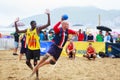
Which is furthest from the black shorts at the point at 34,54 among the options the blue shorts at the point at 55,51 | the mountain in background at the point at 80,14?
the mountain in background at the point at 80,14

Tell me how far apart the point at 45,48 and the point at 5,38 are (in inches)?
397

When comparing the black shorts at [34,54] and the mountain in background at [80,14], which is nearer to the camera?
the black shorts at [34,54]

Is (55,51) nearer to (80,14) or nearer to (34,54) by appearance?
(34,54)

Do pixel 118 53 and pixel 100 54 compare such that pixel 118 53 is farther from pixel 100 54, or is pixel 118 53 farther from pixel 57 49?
pixel 57 49

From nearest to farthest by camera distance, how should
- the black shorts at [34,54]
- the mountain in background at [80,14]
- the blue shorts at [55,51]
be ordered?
the blue shorts at [55,51] → the black shorts at [34,54] → the mountain in background at [80,14]

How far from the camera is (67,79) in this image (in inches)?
432

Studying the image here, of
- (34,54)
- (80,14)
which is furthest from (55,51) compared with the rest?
(80,14)

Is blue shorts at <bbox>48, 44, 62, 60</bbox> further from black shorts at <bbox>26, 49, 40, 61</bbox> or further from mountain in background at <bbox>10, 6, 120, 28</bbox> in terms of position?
mountain in background at <bbox>10, 6, 120, 28</bbox>

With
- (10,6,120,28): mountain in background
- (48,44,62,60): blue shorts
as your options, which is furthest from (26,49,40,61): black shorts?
(10,6,120,28): mountain in background

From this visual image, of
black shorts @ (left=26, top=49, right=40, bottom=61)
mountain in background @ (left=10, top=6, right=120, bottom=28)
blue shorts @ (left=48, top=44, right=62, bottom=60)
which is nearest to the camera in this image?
blue shorts @ (left=48, top=44, right=62, bottom=60)

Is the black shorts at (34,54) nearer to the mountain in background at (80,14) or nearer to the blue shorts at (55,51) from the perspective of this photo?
the blue shorts at (55,51)

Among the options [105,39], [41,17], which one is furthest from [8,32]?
[41,17]

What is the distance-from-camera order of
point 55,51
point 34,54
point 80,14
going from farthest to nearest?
point 80,14, point 34,54, point 55,51

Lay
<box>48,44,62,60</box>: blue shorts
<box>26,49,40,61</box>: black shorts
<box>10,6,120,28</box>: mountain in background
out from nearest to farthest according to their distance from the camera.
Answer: <box>48,44,62,60</box>: blue shorts, <box>26,49,40,61</box>: black shorts, <box>10,6,120,28</box>: mountain in background
